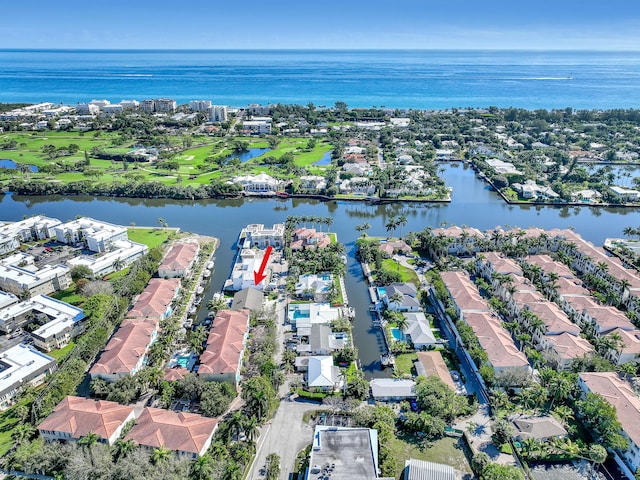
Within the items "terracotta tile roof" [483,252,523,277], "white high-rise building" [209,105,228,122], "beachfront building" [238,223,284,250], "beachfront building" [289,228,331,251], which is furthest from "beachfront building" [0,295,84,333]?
"white high-rise building" [209,105,228,122]

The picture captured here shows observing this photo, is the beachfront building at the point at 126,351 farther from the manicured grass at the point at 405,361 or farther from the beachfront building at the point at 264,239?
the manicured grass at the point at 405,361

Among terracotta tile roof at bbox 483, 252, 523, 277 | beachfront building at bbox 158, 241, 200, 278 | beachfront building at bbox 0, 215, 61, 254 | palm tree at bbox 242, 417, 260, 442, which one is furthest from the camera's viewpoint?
beachfront building at bbox 0, 215, 61, 254

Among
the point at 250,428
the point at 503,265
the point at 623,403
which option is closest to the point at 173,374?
the point at 250,428

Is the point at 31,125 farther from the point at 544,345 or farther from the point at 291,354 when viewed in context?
the point at 544,345

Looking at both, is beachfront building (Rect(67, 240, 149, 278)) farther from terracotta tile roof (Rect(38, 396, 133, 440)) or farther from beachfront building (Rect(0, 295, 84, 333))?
terracotta tile roof (Rect(38, 396, 133, 440))

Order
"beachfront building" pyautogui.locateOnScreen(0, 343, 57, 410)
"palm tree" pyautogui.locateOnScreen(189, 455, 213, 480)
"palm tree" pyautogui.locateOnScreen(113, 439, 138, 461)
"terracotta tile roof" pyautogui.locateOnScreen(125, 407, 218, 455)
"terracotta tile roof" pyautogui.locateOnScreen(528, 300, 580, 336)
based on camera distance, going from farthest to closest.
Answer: "terracotta tile roof" pyautogui.locateOnScreen(528, 300, 580, 336), "beachfront building" pyautogui.locateOnScreen(0, 343, 57, 410), "terracotta tile roof" pyautogui.locateOnScreen(125, 407, 218, 455), "palm tree" pyautogui.locateOnScreen(113, 439, 138, 461), "palm tree" pyautogui.locateOnScreen(189, 455, 213, 480)

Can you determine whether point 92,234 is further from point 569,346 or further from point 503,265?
point 569,346

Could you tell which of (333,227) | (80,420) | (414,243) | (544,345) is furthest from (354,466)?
(333,227)

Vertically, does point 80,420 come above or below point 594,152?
below
